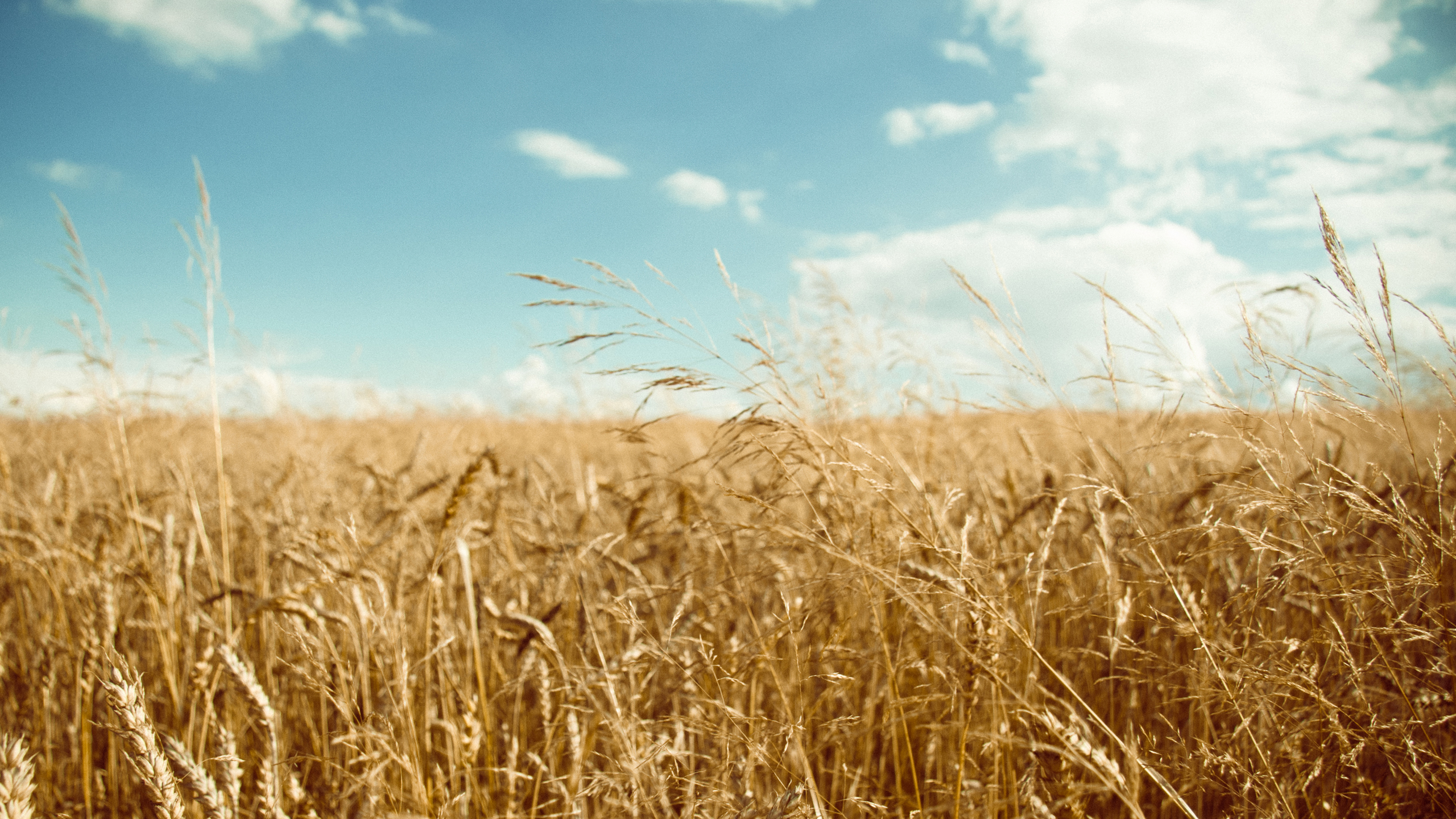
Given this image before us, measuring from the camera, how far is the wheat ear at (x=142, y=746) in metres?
0.90

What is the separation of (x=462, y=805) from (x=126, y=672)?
710 millimetres

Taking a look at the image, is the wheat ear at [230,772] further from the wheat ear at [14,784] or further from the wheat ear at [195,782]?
the wheat ear at [14,784]

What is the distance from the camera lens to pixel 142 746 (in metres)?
0.91

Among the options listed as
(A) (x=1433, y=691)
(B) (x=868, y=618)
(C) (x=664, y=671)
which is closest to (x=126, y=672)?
(C) (x=664, y=671)

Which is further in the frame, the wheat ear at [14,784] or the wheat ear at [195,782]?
the wheat ear at [195,782]

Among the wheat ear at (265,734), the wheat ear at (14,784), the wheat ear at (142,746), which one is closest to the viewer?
the wheat ear at (14,784)

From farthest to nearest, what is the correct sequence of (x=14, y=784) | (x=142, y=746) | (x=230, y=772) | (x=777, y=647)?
1. (x=777, y=647)
2. (x=230, y=772)
3. (x=142, y=746)
4. (x=14, y=784)

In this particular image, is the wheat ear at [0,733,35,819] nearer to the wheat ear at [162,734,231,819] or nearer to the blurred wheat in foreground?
the blurred wheat in foreground

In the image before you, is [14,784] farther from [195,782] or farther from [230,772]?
[230,772]

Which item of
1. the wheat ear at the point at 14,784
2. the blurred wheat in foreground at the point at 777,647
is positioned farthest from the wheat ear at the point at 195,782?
the wheat ear at the point at 14,784

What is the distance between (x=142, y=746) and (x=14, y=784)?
128 millimetres

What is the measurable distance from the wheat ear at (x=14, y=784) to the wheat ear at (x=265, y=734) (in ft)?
1.03

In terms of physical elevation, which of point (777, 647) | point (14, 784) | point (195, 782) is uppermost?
point (14, 784)

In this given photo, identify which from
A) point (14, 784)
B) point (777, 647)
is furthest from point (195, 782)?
point (777, 647)
